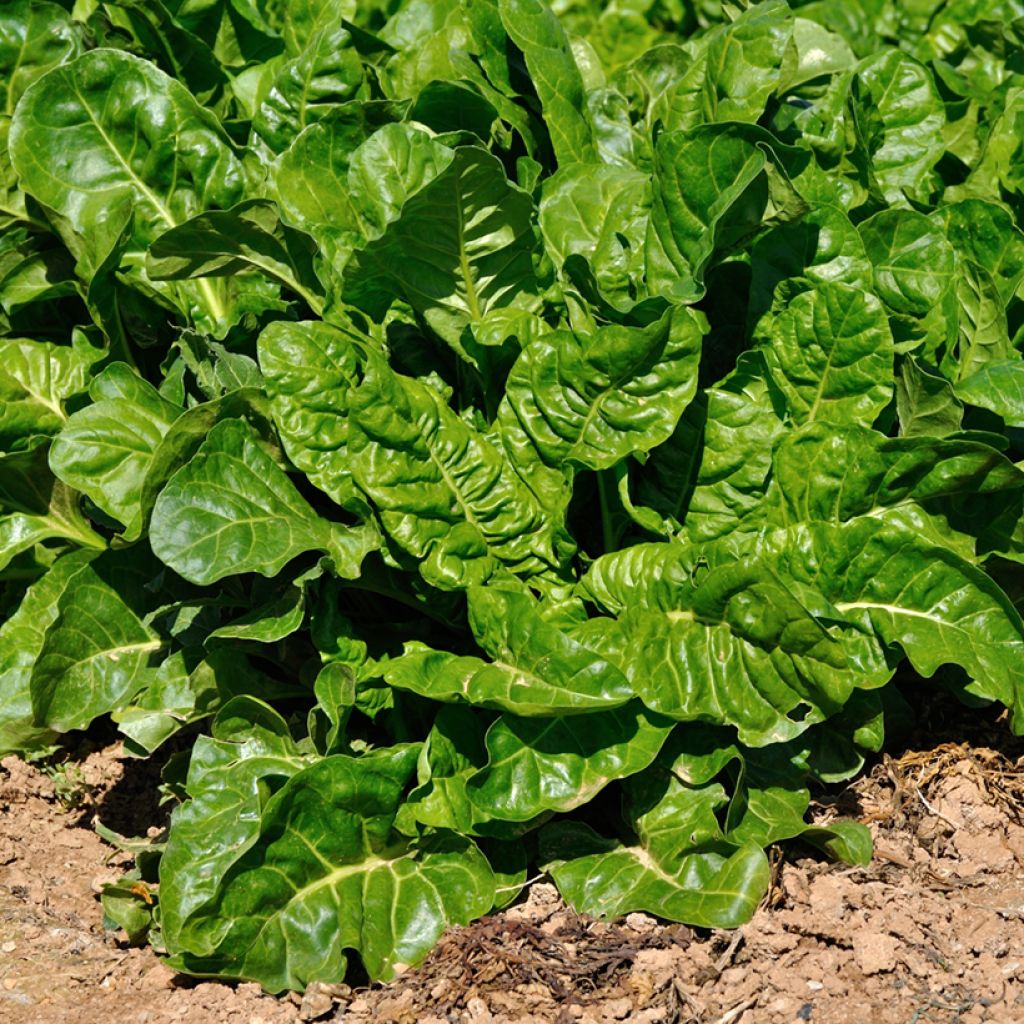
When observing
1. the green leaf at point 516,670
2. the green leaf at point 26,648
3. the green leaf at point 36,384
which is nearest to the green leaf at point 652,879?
the green leaf at point 516,670

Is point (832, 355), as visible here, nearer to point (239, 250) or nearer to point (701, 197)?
point (701, 197)

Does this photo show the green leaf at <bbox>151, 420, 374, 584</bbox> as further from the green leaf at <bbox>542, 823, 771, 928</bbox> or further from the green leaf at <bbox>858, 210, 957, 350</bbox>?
the green leaf at <bbox>858, 210, 957, 350</bbox>

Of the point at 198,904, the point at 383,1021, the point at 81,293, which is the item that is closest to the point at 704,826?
the point at 383,1021

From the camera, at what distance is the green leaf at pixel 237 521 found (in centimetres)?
284

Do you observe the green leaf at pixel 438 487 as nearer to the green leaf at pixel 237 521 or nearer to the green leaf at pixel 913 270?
the green leaf at pixel 237 521

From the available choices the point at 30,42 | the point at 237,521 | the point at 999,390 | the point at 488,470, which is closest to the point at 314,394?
the point at 237,521

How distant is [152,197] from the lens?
3.62 m

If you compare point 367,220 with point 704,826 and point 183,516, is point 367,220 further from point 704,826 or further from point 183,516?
point 704,826

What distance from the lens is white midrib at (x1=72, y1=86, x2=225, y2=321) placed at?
3.54m

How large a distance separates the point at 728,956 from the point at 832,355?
1.29 metres

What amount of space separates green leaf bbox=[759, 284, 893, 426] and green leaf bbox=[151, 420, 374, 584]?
100 centimetres

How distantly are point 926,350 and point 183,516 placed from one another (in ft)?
5.61

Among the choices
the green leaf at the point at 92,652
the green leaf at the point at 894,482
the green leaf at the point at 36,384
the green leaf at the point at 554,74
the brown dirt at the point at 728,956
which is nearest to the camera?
the brown dirt at the point at 728,956

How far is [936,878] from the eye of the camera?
3025 mm
